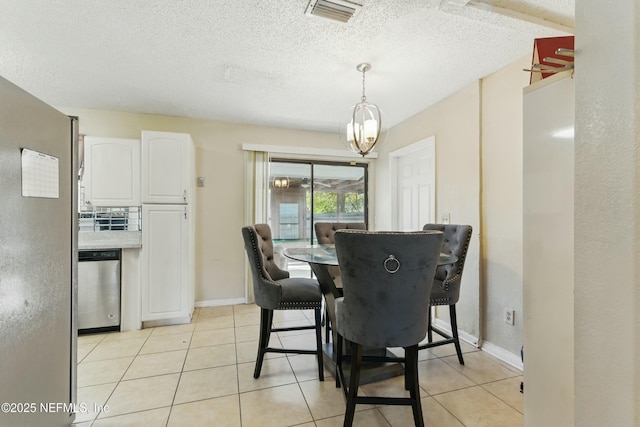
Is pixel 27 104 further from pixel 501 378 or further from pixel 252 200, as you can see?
pixel 501 378

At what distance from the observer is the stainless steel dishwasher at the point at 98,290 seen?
2755 millimetres

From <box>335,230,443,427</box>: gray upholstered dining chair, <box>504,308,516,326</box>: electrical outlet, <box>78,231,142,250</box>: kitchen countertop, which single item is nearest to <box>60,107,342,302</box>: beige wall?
<box>78,231,142,250</box>: kitchen countertop

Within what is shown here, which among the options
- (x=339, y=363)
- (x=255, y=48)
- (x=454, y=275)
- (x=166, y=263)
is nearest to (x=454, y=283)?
(x=454, y=275)

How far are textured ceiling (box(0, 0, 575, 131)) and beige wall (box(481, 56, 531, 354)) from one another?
21 centimetres

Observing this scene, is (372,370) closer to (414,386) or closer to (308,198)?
(414,386)

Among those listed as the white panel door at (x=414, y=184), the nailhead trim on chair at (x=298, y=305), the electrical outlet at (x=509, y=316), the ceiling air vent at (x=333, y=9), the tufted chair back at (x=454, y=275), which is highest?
the ceiling air vent at (x=333, y=9)

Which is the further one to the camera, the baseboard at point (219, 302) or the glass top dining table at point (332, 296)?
the baseboard at point (219, 302)

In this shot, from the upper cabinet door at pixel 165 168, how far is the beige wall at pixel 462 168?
106 inches

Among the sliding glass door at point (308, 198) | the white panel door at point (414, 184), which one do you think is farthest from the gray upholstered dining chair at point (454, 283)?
the sliding glass door at point (308, 198)

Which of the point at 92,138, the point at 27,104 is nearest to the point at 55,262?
the point at 27,104

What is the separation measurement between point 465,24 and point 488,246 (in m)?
1.72

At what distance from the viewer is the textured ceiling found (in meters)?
1.69

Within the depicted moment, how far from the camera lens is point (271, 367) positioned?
2178 millimetres

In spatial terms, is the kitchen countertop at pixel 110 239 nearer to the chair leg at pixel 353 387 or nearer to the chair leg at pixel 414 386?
the chair leg at pixel 353 387
